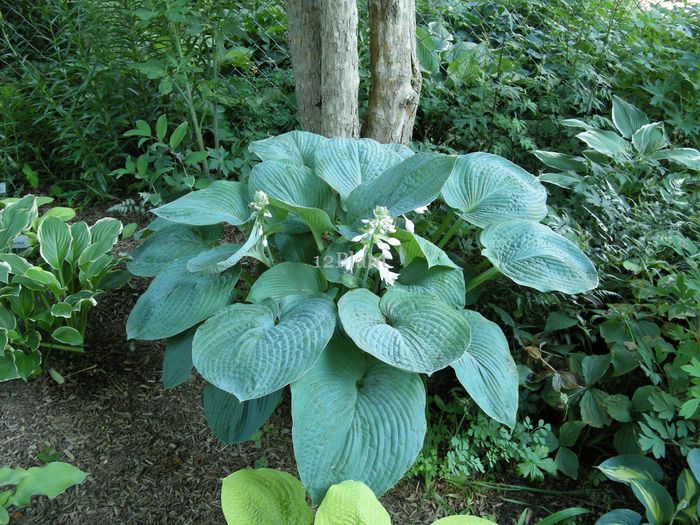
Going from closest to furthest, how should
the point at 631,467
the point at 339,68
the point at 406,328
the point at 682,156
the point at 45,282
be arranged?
1. the point at 406,328
2. the point at 631,467
3. the point at 45,282
4. the point at 339,68
5. the point at 682,156

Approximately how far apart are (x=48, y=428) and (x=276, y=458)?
2.68 ft

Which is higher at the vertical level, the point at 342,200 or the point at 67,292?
the point at 342,200

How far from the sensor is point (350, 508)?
1394mm

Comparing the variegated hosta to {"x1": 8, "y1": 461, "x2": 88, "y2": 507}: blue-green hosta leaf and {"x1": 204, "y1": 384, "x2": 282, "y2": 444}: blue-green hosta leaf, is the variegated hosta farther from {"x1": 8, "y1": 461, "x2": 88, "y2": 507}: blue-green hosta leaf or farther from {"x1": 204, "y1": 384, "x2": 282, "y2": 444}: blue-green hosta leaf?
{"x1": 8, "y1": 461, "x2": 88, "y2": 507}: blue-green hosta leaf

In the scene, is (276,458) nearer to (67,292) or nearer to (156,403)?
(156,403)

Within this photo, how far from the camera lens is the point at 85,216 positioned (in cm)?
297

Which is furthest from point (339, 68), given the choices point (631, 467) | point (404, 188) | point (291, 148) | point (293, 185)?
point (631, 467)

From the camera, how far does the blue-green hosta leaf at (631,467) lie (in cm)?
174

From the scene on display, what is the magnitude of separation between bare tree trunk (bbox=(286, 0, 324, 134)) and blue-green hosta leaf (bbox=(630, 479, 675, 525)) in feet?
6.18

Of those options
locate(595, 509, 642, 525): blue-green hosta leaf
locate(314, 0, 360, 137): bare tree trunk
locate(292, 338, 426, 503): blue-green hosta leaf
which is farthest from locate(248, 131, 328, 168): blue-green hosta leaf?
locate(595, 509, 642, 525): blue-green hosta leaf

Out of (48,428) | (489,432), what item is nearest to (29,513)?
(48,428)

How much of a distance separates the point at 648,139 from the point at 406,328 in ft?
5.55

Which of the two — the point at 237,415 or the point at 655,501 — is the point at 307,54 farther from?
the point at 655,501

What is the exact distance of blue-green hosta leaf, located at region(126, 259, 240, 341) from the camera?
6.09 ft
